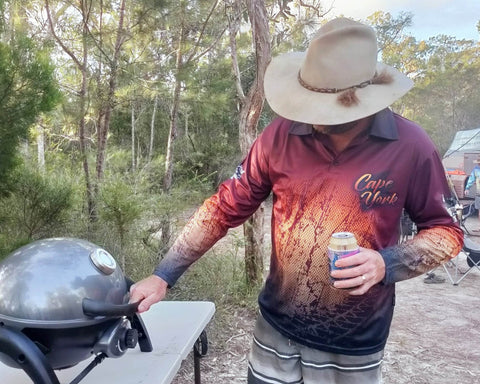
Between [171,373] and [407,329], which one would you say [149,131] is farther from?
[171,373]

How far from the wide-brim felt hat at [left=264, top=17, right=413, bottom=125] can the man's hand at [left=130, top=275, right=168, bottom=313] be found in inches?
26.0

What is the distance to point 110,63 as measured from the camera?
13.5 feet

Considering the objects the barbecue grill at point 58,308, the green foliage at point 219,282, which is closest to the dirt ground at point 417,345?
the green foliage at point 219,282

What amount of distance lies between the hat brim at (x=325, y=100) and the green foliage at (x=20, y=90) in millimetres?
1592

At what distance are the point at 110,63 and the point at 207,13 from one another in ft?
4.71

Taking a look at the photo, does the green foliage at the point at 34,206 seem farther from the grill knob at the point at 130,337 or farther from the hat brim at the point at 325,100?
the hat brim at the point at 325,100

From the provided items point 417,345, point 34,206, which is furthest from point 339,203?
point 417,345

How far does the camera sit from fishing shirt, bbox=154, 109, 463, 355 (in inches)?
51.2

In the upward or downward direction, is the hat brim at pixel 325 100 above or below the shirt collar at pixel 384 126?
above

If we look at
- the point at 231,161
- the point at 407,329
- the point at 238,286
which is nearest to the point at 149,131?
the point at 231,161

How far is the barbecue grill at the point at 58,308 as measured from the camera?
1.09 metres

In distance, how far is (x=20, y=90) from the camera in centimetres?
247

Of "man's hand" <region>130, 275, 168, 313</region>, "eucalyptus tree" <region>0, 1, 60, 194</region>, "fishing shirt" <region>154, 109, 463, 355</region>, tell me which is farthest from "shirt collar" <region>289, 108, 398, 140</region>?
"eucalyptus tree" <region>0, 1, 60, 194</region>

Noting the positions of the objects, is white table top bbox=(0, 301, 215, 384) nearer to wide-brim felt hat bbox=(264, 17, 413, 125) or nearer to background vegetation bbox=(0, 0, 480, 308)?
wide-brim felt hat bbox=(264, 17, 413, 125)
